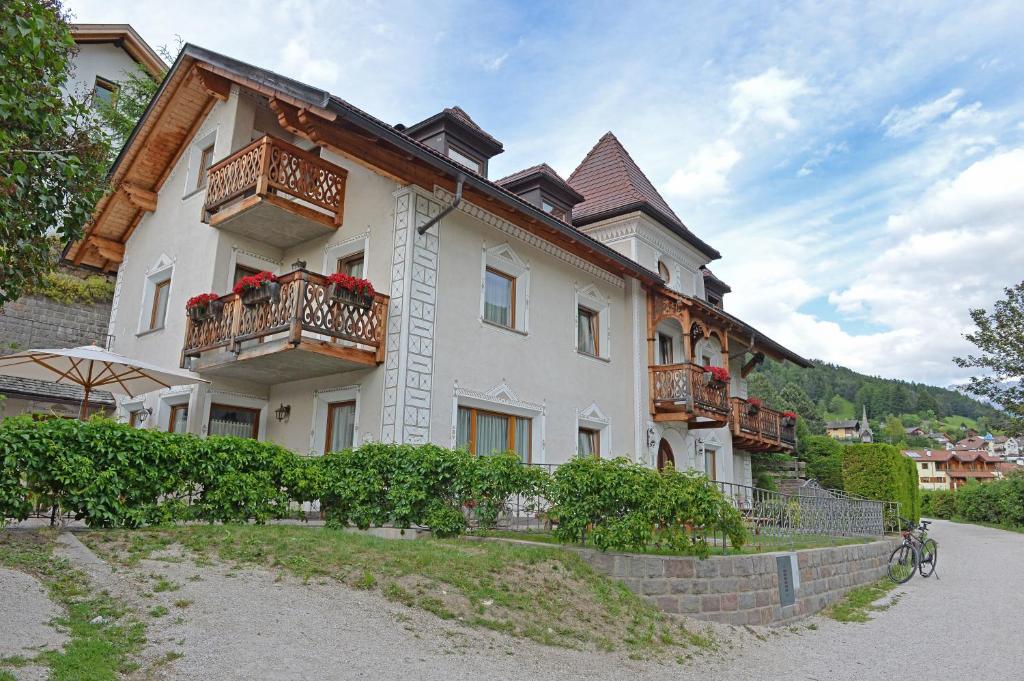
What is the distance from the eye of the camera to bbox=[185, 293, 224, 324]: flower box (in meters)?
12.1

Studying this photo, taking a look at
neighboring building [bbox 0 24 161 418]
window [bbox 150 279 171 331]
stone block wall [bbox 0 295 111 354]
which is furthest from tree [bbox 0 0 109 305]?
stone block wall [bbox 0 295 111 354]

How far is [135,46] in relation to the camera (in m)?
27.0

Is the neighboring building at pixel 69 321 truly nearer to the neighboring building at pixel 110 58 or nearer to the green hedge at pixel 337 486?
the neighboring building at pixel 110 58

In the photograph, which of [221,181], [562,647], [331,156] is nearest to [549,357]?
[331,156]

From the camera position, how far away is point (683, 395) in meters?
16.3

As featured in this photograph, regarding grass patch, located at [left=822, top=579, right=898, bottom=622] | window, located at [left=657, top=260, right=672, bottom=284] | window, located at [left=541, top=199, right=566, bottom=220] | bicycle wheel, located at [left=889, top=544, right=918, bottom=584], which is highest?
window, located at [left=541, top=199, right=566, bottom=220]

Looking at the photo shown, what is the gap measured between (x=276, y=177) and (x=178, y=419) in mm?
5296

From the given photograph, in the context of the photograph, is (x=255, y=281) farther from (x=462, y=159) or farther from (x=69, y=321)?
(x=69, y=321)

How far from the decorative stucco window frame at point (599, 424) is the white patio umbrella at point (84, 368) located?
295 inches

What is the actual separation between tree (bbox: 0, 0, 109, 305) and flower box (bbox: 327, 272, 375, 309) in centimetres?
487

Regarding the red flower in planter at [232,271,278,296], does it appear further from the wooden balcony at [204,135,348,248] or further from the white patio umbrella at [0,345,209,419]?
the white patio umbrella at [0,345,209,419]

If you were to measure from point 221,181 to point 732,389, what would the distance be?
53.0 feet

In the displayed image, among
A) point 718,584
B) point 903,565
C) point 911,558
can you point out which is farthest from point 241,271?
point 911,558

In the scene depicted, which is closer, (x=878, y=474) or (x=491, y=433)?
(x=491, y=433)
